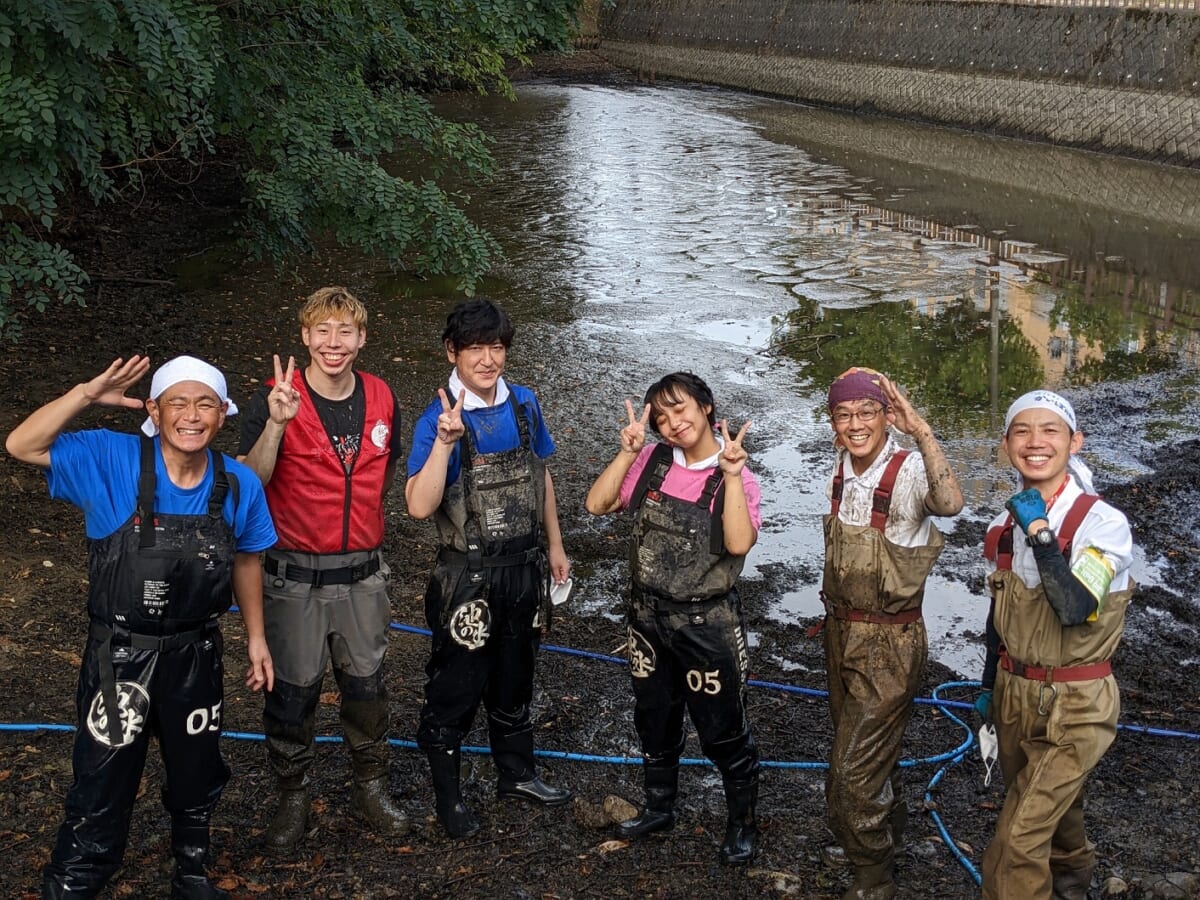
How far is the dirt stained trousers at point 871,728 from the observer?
4.52m

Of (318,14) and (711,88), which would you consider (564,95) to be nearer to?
(711,88)

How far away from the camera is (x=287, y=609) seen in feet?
15.7

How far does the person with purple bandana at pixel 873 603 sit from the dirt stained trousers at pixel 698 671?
36 centimetres

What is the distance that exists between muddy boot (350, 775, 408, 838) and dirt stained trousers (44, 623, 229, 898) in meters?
0.84

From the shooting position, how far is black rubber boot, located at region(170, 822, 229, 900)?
4.50 metres

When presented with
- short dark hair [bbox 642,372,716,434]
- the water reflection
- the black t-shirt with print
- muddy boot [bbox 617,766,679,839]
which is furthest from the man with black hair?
the water reflection

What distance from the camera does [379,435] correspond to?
15.9 feet

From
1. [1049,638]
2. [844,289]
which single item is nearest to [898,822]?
[1049,638]

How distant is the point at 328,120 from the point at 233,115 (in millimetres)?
659

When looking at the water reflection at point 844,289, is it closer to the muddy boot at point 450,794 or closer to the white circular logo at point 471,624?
the muddy boot at point 450,794

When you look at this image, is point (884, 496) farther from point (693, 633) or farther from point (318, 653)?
point (318, 653)

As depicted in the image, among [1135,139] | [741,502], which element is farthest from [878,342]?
[1135,139]

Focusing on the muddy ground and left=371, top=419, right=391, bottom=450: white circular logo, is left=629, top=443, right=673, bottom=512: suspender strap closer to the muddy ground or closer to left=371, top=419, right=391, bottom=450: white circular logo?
left=371, top=419, right=391, bottom=450: white circular logo

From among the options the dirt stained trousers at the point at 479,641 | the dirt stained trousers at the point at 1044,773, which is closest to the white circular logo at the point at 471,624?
the dirt stained trousers at the point at 479,641
